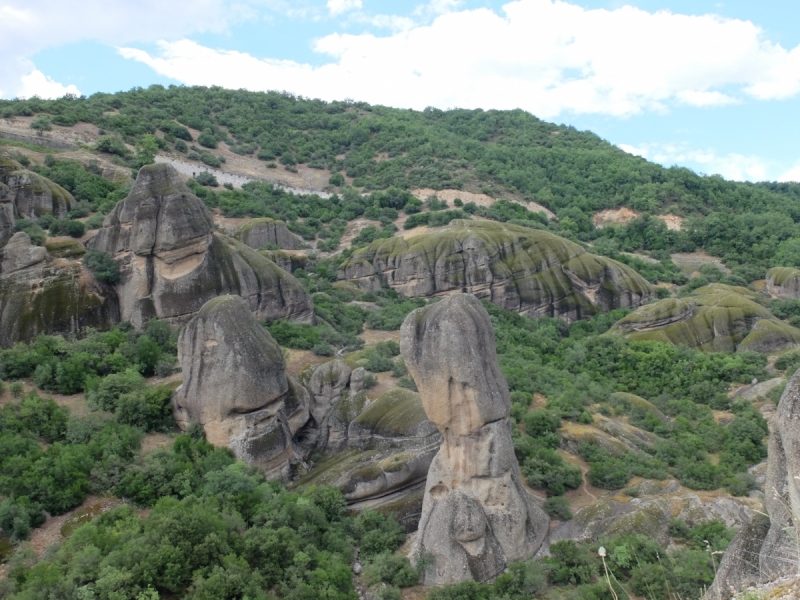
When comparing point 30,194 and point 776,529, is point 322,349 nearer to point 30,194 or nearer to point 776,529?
point 30,194

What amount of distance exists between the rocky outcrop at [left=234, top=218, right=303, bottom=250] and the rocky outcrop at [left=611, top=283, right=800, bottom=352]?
22945 mm

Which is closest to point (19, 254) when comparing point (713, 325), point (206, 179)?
point (206, 179)

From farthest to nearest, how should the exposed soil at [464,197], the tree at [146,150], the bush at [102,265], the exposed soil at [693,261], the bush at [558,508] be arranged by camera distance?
the exposed soil at [464,197], the exposed soil at [693,261], the tree at [146,150], the bush at [102,265], the bush at [558,508]

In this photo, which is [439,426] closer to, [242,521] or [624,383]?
[242,521]

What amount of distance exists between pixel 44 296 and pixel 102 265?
7.74 ft

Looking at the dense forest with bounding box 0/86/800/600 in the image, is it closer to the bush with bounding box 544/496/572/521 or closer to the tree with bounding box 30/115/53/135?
the bush with bounding box 544/496/572/521

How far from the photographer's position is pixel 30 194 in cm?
2933

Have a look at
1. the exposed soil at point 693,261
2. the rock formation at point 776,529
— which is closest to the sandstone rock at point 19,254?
the rock formation at point 776,529

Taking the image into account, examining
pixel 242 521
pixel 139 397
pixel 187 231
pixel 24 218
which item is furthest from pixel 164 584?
pixel 24 218

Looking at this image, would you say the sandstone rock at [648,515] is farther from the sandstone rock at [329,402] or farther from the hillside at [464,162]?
the hillside at [464,162]

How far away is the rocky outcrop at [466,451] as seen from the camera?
608 inches

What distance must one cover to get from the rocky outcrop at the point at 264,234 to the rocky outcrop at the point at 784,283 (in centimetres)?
→ 3410

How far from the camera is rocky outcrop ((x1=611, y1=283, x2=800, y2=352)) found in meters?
33.4

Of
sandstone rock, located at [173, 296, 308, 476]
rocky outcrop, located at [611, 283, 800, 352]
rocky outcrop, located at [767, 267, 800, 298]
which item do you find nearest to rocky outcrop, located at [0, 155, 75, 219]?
sandstone rock, located at [173, 296, 308, 476]
